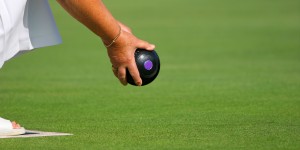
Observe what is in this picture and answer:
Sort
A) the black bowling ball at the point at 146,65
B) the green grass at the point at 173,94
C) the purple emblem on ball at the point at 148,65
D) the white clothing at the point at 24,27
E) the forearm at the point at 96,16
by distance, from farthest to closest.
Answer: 1. the green grass at the point at 173,94
2. the white clothing at the point at 24,27
3. the purple emblem on ball at the point at 148,65
4. the black bowling ball at the point at 146,65
5. the forearm at the point at 96,16

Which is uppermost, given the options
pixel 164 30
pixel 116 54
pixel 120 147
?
pixel 164 30

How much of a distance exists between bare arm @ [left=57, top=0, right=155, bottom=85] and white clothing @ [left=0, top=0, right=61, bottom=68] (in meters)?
0.63

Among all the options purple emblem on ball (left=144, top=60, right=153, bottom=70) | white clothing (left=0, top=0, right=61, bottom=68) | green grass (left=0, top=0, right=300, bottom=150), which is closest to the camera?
purple emblem on ball (left=144, top=60, right=153, bottom=70)

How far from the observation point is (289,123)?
8703mm

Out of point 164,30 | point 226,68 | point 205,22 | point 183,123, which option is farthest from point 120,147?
point 205,22

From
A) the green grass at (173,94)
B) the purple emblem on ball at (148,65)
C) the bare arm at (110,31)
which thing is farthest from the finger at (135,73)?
the green grass at (173,94)

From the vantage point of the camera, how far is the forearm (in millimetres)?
6461

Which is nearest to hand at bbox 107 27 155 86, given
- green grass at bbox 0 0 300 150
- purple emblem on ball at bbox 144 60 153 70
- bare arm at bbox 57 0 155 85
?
bare arm at bbox 57 0 155 85

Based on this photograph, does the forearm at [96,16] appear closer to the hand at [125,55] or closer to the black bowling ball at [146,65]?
the hand at [125,55]

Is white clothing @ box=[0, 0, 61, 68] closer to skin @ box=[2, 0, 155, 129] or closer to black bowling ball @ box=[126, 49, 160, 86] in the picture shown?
skin @ box=[2, 0, 155, 129]

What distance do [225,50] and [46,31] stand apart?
11.5 m

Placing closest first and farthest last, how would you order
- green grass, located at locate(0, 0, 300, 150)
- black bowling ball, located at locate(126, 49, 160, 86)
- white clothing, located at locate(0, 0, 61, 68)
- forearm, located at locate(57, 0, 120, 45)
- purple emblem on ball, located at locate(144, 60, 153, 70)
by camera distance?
forearm, located at locate(57, 0, 120, 45) → black bowling ball, located at locate(126, 49, 160, 86) → purple emblem on ball, located at locate(144, 60, 153, 70) → white clothing, located at locate(0, 0, 61, 68) → green grass, located at locate(0, 0, 300, 150)

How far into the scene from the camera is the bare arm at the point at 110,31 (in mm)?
6473

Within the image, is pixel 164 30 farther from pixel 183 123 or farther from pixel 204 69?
pixel 183 123
